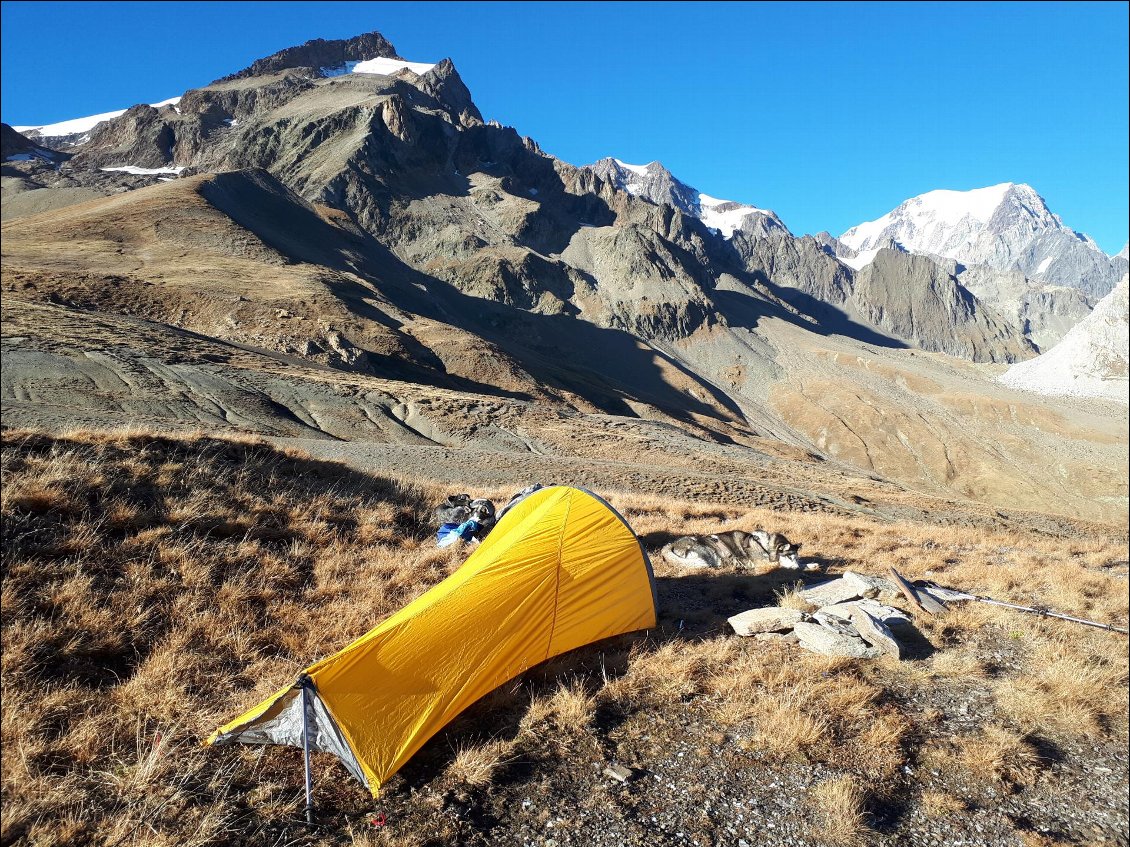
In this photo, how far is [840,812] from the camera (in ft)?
14.1

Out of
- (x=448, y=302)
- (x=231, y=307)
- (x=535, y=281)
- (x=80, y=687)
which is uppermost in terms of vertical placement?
(x=535, y=281)

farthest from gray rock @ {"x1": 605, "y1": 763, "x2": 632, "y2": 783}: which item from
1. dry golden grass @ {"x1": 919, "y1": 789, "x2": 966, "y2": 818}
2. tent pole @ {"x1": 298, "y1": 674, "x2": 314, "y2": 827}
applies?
dry golden grass @ {"x1": 919, "y1": 789, "x2": 966, "y2": 818}

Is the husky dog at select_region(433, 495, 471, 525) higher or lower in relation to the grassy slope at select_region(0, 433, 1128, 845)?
higher

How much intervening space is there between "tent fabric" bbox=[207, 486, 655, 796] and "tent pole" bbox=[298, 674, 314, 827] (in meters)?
0.05

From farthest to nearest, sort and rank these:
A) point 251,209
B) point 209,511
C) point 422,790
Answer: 1. point 251,209
2. point 209,511
3. point 422,790

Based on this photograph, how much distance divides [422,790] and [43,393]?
27.9 metres

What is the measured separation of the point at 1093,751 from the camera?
5.63 m

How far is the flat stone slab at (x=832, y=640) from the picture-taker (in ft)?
21.7

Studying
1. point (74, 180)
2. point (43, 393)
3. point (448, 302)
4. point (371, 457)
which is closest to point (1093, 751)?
point (371, 457)

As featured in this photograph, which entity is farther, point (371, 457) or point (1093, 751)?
point (371, 457)

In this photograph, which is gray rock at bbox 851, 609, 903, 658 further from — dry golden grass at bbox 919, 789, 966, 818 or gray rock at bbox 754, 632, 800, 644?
dry golden grass at bbox 919, 789, 966, 818

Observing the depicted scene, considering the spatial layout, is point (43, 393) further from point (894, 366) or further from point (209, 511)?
point (894, 366)

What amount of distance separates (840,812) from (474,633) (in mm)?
3383

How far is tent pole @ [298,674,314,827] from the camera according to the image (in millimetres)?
3842
